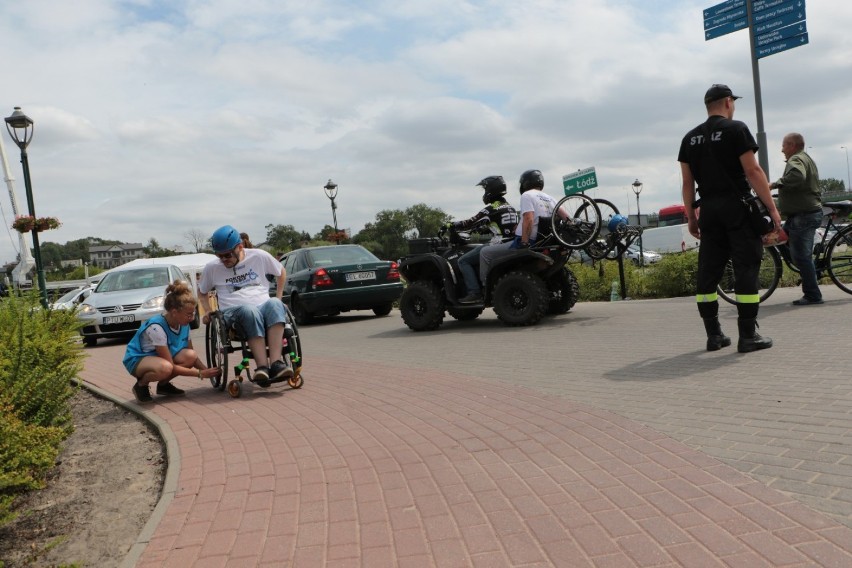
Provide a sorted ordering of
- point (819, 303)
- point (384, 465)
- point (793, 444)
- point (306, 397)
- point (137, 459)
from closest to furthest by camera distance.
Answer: point (793, 444)
point (384, 465)
point (137, 459)
point (306, 397)
point (819, 303)

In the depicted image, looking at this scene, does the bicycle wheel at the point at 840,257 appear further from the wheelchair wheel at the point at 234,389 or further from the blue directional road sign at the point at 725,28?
the wheelchair wheel at the point at 234,389

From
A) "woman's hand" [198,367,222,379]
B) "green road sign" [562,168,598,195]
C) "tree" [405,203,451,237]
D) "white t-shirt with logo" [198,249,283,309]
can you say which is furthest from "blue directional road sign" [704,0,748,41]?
"tree" [405,203,451,237]

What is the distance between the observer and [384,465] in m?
3.71

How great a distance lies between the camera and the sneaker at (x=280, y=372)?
5.78 m

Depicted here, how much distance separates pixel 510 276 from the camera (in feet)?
30.3

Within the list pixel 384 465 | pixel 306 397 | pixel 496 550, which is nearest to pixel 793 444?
pixel 496 550

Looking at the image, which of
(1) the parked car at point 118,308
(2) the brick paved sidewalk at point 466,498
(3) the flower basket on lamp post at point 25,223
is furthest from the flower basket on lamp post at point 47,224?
(2) the brick paved sidewalk at point 466,498

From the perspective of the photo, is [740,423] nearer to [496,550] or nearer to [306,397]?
[496,550]

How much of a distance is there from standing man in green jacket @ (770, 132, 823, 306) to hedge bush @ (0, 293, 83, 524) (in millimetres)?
7737

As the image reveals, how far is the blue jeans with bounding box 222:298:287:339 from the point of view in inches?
228

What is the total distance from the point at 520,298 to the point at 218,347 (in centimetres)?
449

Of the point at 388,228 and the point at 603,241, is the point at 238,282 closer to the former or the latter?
the point at 603,241

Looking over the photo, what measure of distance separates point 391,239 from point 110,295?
99.1 meters

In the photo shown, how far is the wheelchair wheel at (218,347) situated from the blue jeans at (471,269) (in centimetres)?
432
